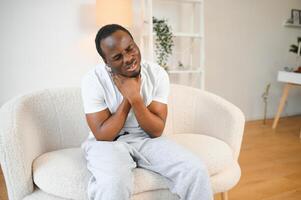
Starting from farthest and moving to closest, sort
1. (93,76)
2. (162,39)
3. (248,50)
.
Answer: (248,50) → (162,39) → (93,76)

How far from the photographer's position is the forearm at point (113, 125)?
997 millimetres

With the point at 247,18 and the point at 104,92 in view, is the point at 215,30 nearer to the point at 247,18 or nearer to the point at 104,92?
the point at 247,18

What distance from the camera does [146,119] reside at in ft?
3.34

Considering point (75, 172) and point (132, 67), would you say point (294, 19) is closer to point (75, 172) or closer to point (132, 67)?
point (132, 67)

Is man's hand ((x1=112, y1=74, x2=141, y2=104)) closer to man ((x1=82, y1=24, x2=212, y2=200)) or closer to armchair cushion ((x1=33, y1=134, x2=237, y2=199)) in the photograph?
man ((x1=82, y1=24, x2=212, y2=200))

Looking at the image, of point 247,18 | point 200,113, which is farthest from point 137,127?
point 247,18

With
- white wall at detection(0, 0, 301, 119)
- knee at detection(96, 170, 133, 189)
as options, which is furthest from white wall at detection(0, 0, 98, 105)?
knee at detection(96, 170, 133, 189)

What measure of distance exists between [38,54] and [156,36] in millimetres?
964

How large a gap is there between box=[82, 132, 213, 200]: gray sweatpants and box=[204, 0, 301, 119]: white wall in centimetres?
223

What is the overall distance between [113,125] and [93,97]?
0.12m

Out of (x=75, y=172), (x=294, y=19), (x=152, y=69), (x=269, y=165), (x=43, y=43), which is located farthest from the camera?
(x=294, y=19)

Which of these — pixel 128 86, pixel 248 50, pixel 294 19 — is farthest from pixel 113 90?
pixel 294 19

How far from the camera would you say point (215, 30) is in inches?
122

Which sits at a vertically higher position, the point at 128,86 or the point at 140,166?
the point at 128,86
